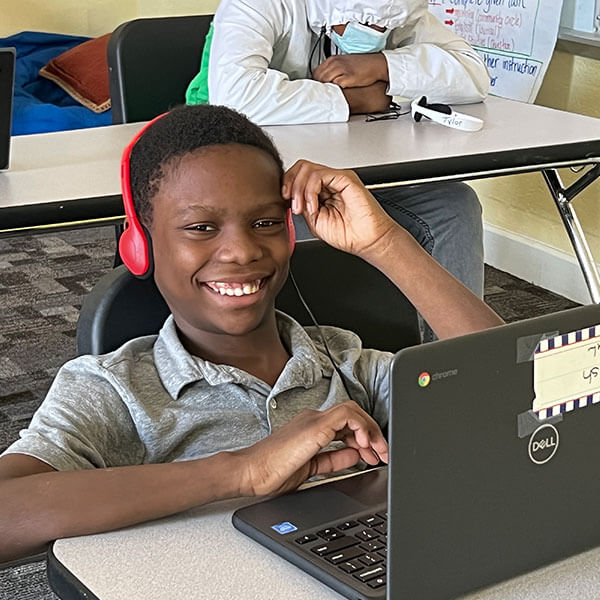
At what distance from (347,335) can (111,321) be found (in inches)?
11.0

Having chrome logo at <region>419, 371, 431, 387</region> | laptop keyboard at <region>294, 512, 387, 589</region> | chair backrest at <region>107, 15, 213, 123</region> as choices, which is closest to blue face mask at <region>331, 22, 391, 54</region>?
chair backrest at <region>107, 15, 213, 123</region>

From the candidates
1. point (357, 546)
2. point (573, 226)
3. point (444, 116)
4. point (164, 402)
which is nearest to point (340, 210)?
point (164, 402)

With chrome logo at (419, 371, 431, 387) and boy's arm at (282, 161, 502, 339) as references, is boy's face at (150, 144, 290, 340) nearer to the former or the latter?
boy's arm at (282, 161, 502, 339)

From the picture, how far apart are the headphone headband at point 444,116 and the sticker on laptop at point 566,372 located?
1.49m

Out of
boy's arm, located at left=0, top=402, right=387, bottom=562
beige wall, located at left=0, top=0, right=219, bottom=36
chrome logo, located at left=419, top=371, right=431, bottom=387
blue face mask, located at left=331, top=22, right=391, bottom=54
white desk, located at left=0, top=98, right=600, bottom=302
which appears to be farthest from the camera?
beige wall, located at left=0, top=0, right=219, bottom=36

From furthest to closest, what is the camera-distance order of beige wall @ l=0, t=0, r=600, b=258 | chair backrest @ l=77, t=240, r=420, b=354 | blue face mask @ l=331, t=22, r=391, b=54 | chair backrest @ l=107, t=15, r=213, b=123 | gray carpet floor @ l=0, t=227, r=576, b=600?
beige wall @ l=0, t=0, r=600, b=258 < gray carpet floor @ l=0, t=227, r=576, b=600 < chair backrest @ l=107, t=15, r=213, b=123 < blue face mask @ l=331, t=22, r=391, b=54 < chair backrest @ l=77, t=240, r=420, b=354

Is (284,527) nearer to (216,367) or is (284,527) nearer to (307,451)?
(307,451)

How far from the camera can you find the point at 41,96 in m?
4.40

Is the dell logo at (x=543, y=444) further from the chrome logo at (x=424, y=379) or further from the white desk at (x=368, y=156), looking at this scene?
the white desk at (x=368, y=156)

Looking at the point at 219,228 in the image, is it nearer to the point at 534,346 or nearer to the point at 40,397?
the point at 534,346

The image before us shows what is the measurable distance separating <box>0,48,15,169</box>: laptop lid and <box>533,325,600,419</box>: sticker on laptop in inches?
51.6

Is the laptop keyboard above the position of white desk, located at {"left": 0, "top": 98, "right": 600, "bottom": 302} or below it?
above

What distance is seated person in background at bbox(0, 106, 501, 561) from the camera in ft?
3.40

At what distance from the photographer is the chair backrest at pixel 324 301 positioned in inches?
52.5
